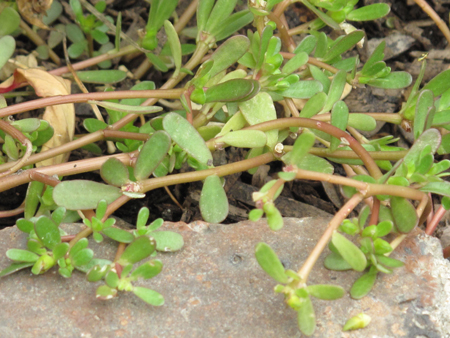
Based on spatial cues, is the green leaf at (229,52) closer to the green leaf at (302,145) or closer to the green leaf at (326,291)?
the green leaf at (302,145)

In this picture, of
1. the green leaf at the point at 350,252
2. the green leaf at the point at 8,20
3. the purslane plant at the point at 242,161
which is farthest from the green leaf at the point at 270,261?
the green leaf at the point at 8,20

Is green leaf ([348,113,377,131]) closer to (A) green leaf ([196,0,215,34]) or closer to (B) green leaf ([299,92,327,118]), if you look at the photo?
(B) green leaf ([299,92,327,118])

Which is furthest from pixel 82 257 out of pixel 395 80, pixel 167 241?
pixel 395 80

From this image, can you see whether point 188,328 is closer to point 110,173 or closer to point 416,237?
point 110,173

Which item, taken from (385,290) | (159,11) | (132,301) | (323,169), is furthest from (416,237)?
(159,11)

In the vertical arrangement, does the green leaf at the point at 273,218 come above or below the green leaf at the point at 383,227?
above

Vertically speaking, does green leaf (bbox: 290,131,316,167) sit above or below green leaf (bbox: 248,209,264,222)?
above

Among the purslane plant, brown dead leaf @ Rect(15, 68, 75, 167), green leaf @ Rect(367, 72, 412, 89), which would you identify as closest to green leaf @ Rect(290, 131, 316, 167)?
the purslane plant
